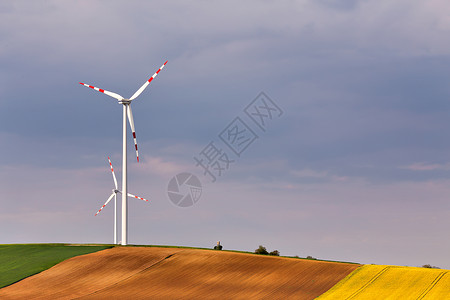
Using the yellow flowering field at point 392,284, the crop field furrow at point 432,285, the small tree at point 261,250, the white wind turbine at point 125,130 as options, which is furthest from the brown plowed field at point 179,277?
the crop field furrow at point 432,285

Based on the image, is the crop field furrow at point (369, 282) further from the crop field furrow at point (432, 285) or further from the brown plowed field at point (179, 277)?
the crop field furrow at point (432, 285)

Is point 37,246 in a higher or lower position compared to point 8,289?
higher

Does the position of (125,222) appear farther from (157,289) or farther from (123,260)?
(157,289)

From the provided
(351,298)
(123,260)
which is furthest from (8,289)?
(351,298)

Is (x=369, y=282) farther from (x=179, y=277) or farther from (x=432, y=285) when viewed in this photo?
(x=179, y=277)

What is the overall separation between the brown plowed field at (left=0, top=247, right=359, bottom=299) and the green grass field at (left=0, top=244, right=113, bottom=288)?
241cm

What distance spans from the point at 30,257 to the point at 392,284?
154ft

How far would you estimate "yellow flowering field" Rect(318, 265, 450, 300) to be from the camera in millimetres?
51781

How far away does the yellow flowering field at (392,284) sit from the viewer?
51781 millimetres

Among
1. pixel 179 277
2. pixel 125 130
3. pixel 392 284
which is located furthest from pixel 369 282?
pixel 125 130

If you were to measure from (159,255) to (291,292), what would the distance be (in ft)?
69.0

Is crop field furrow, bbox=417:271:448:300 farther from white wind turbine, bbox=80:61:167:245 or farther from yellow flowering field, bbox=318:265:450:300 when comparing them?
white wind turbine, bbox=80:61:167:245

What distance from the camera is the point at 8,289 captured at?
197 ft

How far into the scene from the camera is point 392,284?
2197 inches
